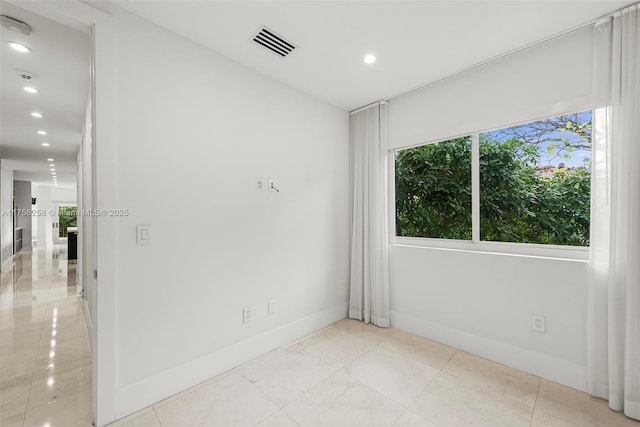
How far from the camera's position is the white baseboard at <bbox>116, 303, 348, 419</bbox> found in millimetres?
1805

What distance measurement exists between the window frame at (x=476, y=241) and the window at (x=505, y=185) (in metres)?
0.02

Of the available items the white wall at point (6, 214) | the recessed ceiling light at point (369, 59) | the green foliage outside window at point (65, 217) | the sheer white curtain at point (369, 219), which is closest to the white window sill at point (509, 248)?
the sheer white curtain at point (369, 219)

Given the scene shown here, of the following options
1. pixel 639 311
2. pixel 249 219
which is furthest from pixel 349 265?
pixel 639 311

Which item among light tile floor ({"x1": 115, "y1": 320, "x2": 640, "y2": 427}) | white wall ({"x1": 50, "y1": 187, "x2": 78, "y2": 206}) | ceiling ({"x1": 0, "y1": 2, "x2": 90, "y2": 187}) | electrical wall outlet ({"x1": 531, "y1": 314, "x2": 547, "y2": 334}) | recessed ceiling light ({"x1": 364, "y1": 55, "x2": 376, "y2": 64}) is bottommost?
light tile floor ({"x1": 115, "y1": 320, "x2": 640, "y2": 427})

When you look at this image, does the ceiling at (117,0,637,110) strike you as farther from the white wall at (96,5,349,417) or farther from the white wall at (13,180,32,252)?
the white wall at (13,180,32,252)

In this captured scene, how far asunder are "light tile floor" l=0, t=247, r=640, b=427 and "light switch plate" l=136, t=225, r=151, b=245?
114 centimetres

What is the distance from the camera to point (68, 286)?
490cm

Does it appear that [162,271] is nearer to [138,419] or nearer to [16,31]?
[138,419]

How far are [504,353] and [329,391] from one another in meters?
1.62

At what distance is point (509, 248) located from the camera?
2471 mm

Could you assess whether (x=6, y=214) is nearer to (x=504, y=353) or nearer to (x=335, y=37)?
(x=335, y=37)

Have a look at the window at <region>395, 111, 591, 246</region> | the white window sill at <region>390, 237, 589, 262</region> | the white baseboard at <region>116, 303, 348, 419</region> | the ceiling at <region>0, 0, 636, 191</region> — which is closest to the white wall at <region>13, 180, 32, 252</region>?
the ceiling at <region>0, 0, 636, 191</region>

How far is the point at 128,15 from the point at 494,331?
12.7 feet

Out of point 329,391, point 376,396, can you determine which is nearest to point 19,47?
point 329,391
